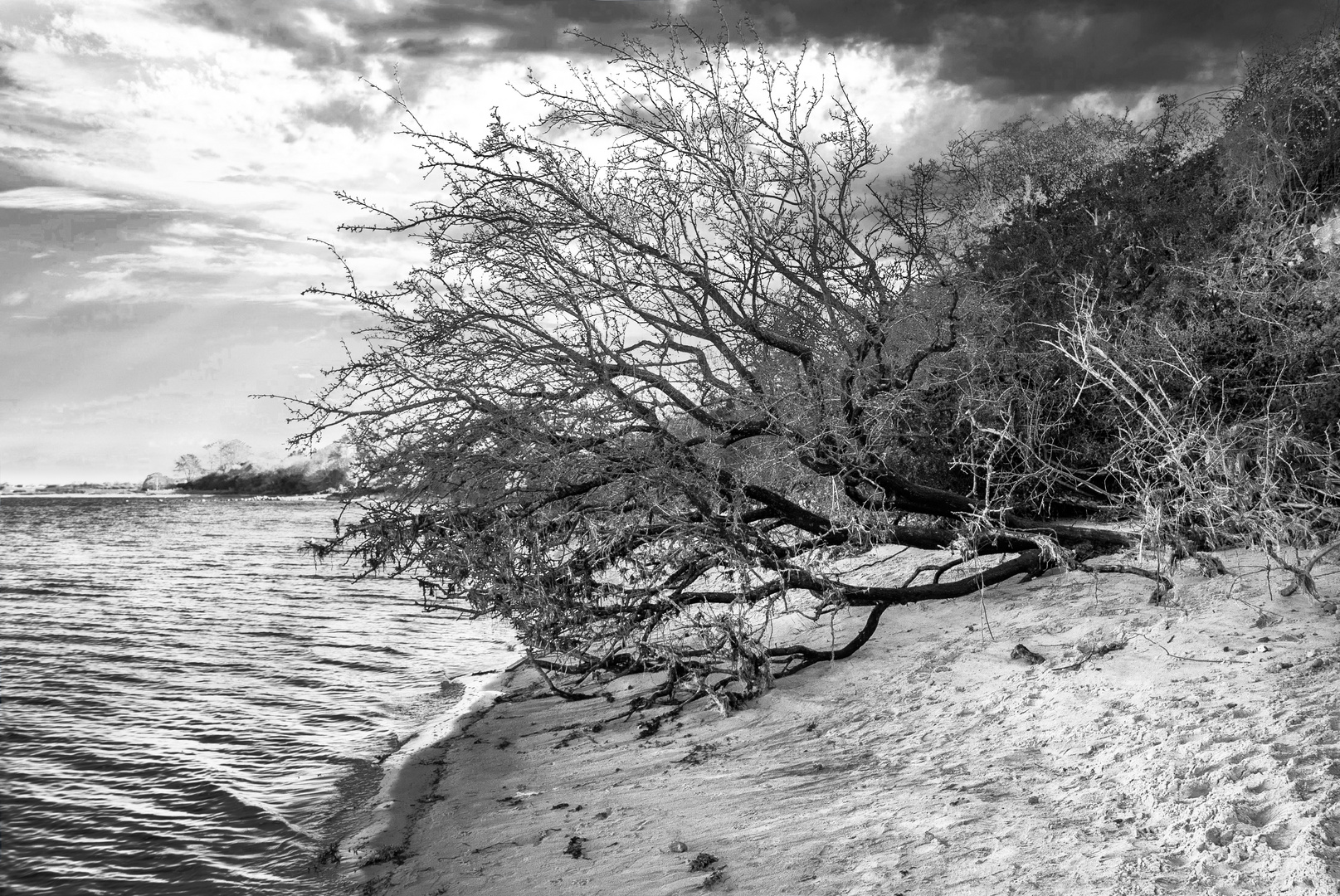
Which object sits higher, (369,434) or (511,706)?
(369,434)

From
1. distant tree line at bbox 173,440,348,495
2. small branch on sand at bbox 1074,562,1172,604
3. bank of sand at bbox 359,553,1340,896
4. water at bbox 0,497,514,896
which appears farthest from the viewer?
distant tree line at bbox 173,440,348,495

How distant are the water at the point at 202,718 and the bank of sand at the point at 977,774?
3.50 feet

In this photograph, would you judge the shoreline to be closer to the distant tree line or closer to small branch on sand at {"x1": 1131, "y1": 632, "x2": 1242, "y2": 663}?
small branch on sand at {"x1": 1131, "y1": 632, "x2": 1242, "y2": 663}

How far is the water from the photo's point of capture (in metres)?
6.25

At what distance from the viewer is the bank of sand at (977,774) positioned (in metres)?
3.95

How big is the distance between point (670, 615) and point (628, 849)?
2649 mm

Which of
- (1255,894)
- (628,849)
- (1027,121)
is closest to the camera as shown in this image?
(1255,894)

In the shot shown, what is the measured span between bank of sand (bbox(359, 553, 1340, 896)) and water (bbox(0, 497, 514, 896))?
1.07 metres

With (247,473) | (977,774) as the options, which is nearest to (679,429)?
(977,774)

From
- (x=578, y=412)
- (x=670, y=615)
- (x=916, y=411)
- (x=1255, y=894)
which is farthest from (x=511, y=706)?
(x=1255, y=894)

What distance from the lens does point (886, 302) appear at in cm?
822

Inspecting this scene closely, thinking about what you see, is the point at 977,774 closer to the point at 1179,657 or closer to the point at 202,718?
the point at 1179,657

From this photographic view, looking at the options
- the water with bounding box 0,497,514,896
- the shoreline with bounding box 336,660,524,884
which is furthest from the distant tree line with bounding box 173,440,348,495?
the shoreline with bounding box 336,660,524,884

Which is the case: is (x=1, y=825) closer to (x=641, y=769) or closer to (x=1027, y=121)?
(x=641, y=769)
